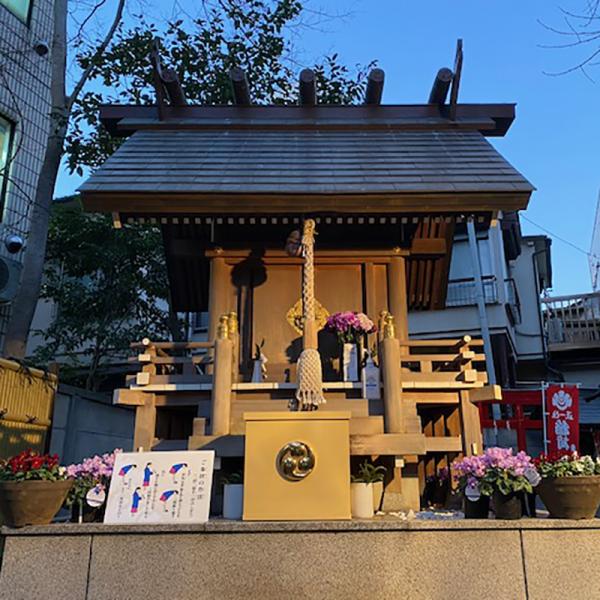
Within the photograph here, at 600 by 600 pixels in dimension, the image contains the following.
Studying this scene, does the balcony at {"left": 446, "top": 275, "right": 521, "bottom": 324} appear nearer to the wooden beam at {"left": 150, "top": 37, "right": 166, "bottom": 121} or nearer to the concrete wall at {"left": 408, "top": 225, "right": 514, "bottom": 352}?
the concrete wall at {"left": 408, "top": 225, "right": 514, "bottom": 352}

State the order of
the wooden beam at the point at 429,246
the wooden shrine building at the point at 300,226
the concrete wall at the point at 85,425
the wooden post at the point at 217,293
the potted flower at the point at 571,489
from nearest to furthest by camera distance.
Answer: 1. the potted flower at the point at 571,489
2. the wooden shrine building at the point at 300,226
3. the wooden post at the point at 217,293
4. the wooden beam at the point at 429,246
5. the concrete wall at the point at 85,425

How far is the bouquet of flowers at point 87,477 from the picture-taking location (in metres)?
4.43

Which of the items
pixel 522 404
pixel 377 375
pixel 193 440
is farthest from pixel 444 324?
pixel 193 440

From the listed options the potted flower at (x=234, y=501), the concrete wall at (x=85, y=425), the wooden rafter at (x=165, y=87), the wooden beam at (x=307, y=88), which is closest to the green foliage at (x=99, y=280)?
the concrete wall at (x=85, y=425)

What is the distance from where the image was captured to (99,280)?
43.1 ft

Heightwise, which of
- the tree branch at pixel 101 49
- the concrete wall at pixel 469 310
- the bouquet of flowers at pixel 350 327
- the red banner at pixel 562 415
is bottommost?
the red banner at pixel 562 415

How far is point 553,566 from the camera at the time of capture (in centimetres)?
377

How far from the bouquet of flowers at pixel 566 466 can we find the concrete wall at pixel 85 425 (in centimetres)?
708

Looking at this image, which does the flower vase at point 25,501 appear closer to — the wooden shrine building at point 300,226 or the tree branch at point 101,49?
the wooden shrine building at point 300,226

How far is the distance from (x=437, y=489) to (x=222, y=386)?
3.13 m

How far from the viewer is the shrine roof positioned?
20.2 feet

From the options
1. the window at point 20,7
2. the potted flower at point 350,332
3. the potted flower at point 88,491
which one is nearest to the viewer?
the potted flower at point 88,491

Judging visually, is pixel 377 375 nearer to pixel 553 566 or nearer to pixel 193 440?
pixel 193 440

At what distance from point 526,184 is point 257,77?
918 centimetres
